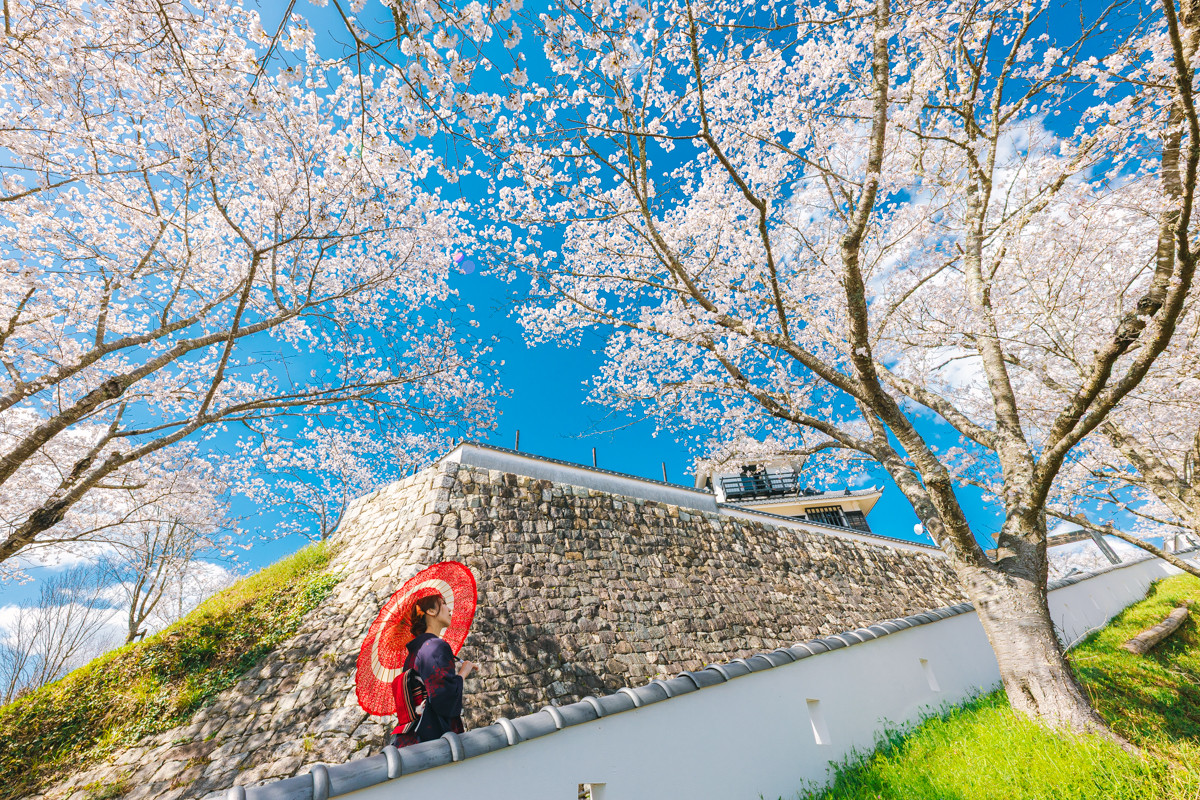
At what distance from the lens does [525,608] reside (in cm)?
646

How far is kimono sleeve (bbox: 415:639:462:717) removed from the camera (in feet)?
8.17

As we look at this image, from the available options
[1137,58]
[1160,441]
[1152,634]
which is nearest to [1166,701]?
[1152,634]

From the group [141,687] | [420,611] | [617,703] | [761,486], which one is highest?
[761,486]

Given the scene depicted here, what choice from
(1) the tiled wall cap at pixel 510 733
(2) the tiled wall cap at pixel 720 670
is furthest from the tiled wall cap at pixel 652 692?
(1) the tiled wall cap at pixel 510 733

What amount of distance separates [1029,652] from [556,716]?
388 centimetres

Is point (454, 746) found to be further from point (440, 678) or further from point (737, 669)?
point (737, 669)

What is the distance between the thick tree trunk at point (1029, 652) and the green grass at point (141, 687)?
8.02 meters

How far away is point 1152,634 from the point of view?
6777 millimetres

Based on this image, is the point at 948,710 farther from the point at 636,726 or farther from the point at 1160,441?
the point at 1160,441

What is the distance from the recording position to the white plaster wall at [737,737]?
2096 mm

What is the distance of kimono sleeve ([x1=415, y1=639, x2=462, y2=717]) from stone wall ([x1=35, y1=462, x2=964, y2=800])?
9.82 ft

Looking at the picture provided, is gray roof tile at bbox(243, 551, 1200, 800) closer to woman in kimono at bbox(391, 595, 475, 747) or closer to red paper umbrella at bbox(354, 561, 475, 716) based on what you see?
woman in kimono at bbox(391, 595, 475, 747)

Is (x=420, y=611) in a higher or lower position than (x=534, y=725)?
higher

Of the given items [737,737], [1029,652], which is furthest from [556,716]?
[1029,652]
